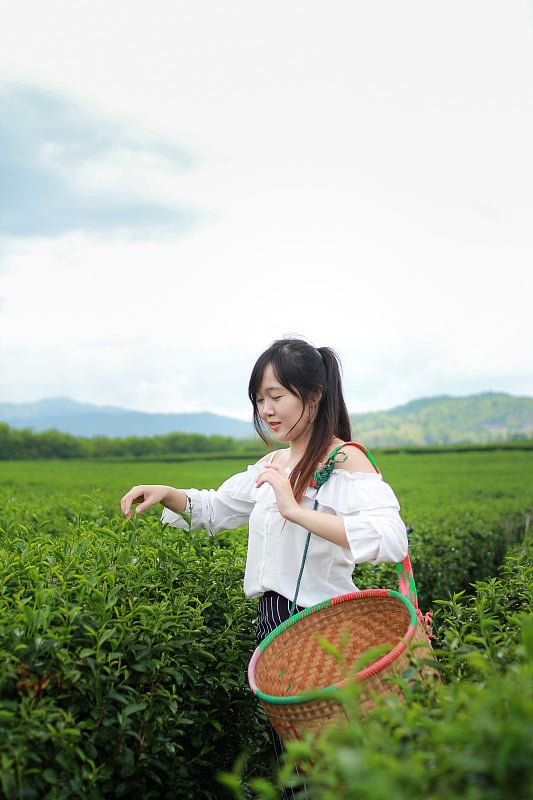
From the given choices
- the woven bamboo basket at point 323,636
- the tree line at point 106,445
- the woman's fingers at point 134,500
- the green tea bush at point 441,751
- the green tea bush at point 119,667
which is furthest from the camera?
the tree line at point 106,445

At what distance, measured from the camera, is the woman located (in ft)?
7.61

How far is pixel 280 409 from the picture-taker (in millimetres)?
2709

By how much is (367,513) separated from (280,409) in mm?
556

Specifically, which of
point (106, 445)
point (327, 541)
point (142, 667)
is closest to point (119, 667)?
point (142, 667)

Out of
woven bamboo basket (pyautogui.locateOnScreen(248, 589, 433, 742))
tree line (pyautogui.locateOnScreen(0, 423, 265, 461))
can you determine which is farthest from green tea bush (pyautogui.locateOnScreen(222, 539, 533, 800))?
tree line (pyautogui.locateOnScreen(0, 423, 265, 461))

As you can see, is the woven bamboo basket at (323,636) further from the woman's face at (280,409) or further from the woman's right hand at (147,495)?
the woman's right hand at (147,495)

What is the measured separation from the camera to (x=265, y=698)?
6.16 ft

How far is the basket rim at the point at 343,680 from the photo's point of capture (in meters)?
1.75

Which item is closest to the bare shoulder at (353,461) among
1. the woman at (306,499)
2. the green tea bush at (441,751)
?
the woman at (306,499)

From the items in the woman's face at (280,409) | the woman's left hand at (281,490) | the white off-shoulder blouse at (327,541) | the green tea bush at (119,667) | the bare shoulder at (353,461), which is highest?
the woman's face at (280,409)

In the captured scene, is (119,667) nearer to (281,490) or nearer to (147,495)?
(281,490)

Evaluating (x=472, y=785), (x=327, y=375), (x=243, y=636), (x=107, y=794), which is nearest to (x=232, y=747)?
(x=243, y=636)

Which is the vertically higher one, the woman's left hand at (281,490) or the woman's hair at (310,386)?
the woman's hair at (310,386)

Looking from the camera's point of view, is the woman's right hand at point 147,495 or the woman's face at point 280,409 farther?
the woman's right hand at point 147,495
